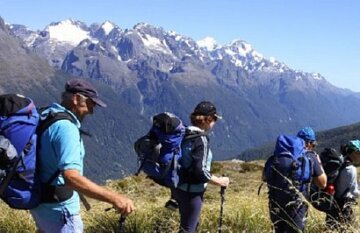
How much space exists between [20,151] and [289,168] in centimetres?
416

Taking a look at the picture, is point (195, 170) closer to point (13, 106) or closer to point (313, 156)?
point (313, 156)

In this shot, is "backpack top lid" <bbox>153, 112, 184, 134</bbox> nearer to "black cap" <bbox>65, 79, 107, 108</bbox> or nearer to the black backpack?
"black cap" <bbox>65, 79, 107, 108</bbox>

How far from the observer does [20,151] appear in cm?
561

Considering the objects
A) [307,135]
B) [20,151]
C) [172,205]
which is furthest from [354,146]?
[20,151]

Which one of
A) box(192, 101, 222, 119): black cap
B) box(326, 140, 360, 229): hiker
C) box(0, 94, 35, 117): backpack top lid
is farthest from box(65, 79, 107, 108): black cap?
box(326, 140, 360, 229): hiker

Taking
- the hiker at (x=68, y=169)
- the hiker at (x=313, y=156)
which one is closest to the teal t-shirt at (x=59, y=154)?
the hiker at (x=68, y=169)

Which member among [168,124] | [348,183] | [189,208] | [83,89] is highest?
[83,89]

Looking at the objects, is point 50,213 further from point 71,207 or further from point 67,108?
point 67,108

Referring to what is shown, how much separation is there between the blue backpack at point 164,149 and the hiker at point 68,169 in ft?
5.38

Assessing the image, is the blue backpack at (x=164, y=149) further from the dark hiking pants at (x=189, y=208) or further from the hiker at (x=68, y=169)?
the hiker at (x=68, y=169)

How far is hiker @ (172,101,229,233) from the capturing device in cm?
771

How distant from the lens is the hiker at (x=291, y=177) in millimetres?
8125

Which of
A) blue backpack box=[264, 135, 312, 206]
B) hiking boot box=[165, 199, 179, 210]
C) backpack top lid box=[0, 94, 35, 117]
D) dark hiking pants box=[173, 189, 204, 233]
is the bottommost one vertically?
hiking boot box=[165, 199, 179, 210]

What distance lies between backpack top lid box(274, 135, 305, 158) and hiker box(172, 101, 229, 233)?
1.04 m
